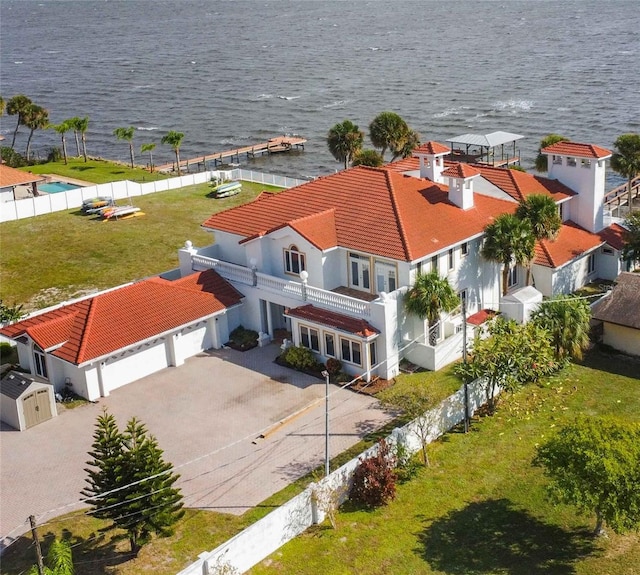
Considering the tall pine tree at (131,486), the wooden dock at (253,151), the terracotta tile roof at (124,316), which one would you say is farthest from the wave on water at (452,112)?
the tall pine tree at (131,486)

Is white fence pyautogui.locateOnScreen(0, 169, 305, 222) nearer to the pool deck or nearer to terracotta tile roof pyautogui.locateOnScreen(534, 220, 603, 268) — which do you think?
the pool deck

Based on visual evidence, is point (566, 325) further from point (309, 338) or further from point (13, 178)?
point (13, 178)

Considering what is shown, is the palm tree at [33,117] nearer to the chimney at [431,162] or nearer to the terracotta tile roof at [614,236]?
the chimney at [431,162]

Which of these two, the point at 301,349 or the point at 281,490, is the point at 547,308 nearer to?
the point at 301,349

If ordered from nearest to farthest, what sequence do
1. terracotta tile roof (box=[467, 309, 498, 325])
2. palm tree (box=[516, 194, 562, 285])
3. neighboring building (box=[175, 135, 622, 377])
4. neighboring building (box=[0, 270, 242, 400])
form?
neighboring building (box=[0, 270, 242, 400]), neighboring building (box=[175, 135, 622, 377]), terracotta tile roof (box=[467, 309, 498, 325]), palm tree (box=[516, 194, 562, 285])

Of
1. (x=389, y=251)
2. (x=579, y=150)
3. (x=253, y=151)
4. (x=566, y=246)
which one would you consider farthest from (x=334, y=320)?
(x=253, y=151)

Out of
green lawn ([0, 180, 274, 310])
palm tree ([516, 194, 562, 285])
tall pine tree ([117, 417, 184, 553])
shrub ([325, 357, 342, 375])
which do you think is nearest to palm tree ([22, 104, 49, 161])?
green lawn ([0, 180, 274, 310])
